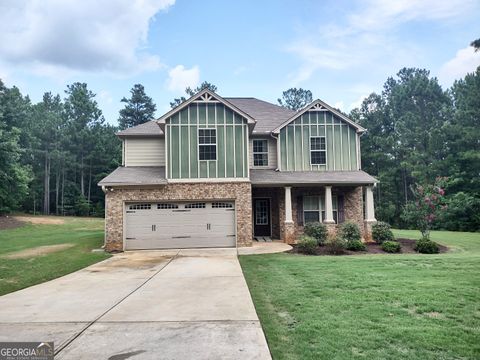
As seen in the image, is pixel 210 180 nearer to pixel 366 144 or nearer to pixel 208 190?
pixel 208 190

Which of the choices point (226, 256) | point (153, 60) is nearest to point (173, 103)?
point (153, 60)

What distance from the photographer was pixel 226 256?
42.6ft

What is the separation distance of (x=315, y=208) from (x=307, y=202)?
52cm

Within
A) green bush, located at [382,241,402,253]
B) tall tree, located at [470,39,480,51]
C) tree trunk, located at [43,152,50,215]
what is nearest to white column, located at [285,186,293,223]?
green bush, located at [382,241,402,253]

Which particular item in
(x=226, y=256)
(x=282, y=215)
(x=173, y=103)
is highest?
(x=173, y=103)

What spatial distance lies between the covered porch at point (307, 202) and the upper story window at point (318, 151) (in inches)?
31.8

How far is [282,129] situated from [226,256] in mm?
7800

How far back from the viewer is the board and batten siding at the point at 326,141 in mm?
17797

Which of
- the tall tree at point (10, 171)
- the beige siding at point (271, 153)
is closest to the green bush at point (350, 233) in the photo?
the beige siding at point (271, 153)

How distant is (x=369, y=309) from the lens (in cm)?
576

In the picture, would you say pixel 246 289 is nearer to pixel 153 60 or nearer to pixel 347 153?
pixel 347 153

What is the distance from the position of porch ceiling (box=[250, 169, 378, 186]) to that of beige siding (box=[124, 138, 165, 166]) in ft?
16.3

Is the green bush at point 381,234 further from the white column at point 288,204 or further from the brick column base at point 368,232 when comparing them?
the white column at point 288,204

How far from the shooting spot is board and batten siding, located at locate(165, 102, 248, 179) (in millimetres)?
15492
